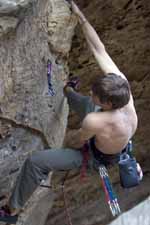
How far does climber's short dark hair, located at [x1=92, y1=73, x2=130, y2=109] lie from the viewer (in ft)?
12.0

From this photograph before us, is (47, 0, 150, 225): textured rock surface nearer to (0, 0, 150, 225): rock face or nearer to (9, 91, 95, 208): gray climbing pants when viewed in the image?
(0, 0, 150, 225): rock face

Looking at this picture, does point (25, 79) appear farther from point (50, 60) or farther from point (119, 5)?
point (119, 5)

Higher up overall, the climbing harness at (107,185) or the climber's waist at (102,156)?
the climber's waist at (102,156)

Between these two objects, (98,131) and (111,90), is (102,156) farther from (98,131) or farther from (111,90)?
(111,90)

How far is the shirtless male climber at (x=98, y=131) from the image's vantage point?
3.71 m

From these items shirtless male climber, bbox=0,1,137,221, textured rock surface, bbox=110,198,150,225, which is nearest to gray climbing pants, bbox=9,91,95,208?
shirtless male climber, bbox=0,1,137,221

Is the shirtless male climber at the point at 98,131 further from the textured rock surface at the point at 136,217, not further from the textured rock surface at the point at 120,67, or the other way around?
the textured rock surface at the point at 120,67

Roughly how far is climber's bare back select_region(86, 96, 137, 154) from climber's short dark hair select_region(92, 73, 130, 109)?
0.14m

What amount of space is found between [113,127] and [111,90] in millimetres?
318

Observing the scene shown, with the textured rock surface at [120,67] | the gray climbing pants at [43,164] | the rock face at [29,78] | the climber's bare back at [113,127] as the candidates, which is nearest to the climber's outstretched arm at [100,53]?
the climber's bare back at [113,127]

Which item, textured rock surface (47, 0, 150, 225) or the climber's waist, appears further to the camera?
textured rock surface (47, 0, 150, 225)

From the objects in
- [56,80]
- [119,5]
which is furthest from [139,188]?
[56,80]

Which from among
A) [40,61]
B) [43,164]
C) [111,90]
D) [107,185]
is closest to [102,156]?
[107,185]

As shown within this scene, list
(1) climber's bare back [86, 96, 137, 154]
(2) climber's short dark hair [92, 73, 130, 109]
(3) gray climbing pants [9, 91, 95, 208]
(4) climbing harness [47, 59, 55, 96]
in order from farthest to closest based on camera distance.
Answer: (4) climbing harness [47, 59, 55, 96], (3) gray climbing pants [9, 91, 95, 208], (1) climber's bare back [86, 96, 137, 154], (2) climber's short dark hair [92, 73, 130, 109]
